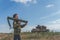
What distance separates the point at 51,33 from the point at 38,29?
2.09m

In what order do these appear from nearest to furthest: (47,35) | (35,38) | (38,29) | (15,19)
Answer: (15,19) < (35,38) < (47,35) < (38,29)

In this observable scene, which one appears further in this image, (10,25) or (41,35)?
(41,35)

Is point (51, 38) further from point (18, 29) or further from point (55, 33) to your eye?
point (18, 29)

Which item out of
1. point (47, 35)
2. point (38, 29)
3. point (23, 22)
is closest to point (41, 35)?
point (47, 35)

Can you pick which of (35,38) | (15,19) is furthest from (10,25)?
(35,38)

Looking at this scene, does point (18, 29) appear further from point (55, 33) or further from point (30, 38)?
point (55, 33)

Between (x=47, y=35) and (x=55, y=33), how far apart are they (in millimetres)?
995

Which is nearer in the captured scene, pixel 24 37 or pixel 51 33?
pixel 24 37

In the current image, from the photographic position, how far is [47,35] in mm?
17078

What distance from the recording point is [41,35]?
1712 centimetres

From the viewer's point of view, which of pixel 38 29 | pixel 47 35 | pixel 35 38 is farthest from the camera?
pixel 38 29

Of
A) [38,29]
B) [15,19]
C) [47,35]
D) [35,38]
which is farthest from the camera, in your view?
[38,29]

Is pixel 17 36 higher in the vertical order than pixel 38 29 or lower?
lower

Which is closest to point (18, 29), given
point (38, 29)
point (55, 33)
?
point (55, 33)
